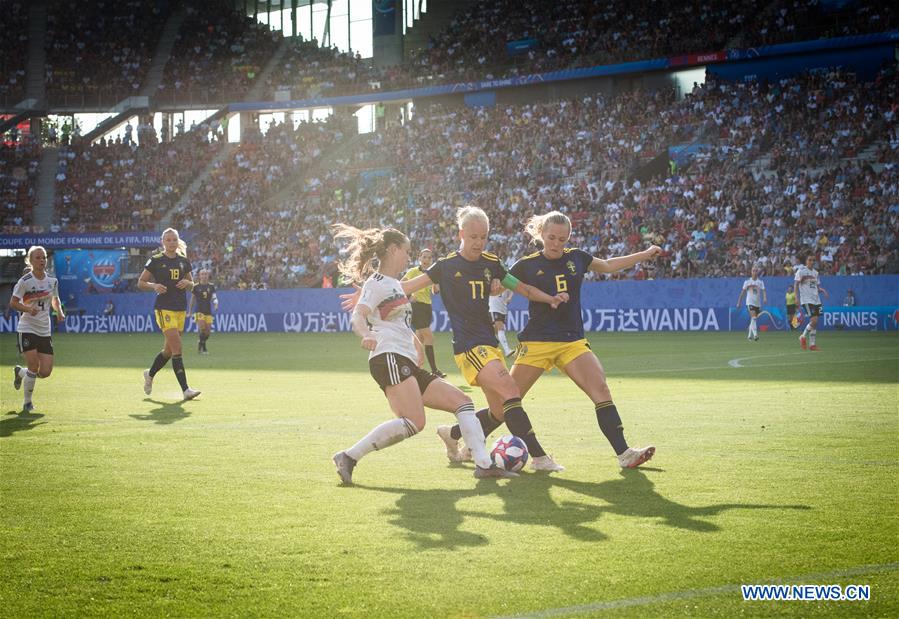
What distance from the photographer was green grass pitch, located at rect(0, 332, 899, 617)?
5129 millimetres

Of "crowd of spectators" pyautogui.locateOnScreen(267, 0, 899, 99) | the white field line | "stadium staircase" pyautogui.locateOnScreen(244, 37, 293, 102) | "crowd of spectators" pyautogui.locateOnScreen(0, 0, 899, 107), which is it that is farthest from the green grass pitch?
"stadium staircase" pyautogui.locateOnScreen(244, 37, 293, 102)

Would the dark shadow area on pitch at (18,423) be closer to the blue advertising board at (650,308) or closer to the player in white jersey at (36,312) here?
the player in white jersey at (36,312)

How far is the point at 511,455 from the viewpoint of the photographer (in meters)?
8.91

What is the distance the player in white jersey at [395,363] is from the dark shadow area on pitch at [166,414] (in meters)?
5.19

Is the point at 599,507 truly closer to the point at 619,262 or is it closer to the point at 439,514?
the point at 439,514

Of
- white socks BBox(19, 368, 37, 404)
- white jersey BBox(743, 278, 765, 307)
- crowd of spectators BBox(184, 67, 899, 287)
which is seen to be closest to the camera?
white socks BBox(19, 368, 37, 404)

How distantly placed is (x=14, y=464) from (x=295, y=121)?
174ft

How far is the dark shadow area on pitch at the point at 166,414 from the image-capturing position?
13398 mm

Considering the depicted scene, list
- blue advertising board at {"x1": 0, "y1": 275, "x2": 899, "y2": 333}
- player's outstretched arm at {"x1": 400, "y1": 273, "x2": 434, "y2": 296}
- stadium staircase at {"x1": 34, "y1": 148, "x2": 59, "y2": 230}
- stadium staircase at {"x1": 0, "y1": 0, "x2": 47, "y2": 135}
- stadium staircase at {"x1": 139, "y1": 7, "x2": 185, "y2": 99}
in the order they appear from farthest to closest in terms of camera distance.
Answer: stadium staircase at {"x1": 139, "y1": 7, "x2": 185, "y2": 99}
stadium staircase at {"x1": 0, "y1": 0, "x2": 47, "y2": 135}
stadium staircase at {"x1": 34, "y1": 148, "x2": 59, "y2": 230}
blue advertising board at {"x1": 0, "y1": 275, "x2": 899, "y2": 333}
player's outstretched arm at {"x1": 400, "y1": 273, "x2": 434, "y2": 296}

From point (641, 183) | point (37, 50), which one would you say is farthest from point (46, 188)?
point (641, 183)

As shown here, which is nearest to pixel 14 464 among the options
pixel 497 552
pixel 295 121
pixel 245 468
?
pixel 245 468

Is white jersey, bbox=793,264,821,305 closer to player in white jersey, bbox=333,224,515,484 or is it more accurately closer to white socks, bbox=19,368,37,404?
white socks, bbox=19,368,37,404

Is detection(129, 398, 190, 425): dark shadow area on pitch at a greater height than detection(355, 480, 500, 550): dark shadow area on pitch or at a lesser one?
lesser

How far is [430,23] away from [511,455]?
54986mm
